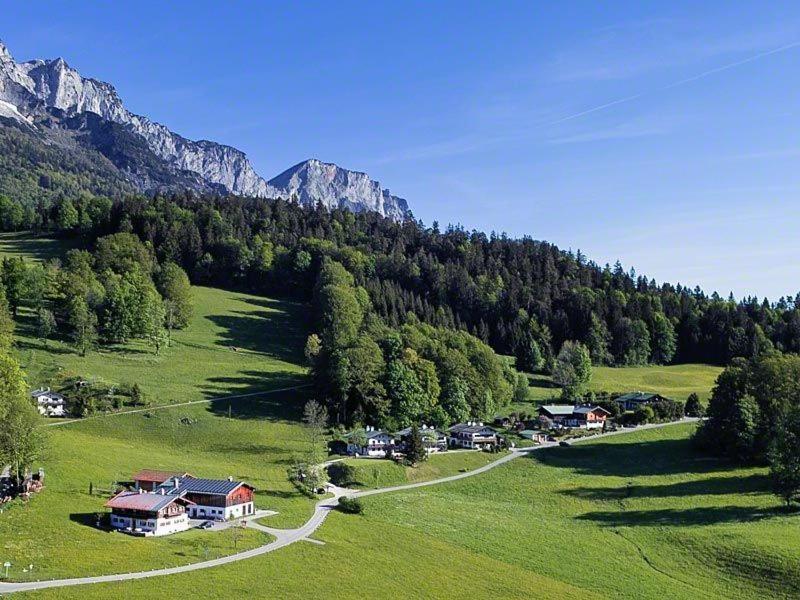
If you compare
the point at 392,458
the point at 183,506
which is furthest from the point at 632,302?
the point at 183,506

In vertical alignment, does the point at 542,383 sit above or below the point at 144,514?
above

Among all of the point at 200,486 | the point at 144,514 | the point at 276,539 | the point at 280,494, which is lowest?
the point at 276,539

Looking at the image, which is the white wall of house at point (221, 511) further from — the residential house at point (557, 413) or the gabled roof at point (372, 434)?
the residential house at point (557, 413)

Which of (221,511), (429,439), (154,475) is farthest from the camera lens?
(429,439)

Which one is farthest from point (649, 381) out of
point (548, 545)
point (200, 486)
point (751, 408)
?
point (200, 486)

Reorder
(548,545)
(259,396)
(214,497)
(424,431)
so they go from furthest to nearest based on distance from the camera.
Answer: (259,396), (424,431), (548,545), (214,497)

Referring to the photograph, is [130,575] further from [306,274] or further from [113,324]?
[306,274]

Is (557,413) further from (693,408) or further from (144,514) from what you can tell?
(144,514)

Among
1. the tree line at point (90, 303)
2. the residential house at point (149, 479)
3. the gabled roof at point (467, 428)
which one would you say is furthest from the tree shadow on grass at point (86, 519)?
the tree line at point (90, 303)

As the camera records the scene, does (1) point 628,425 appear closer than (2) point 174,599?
No
